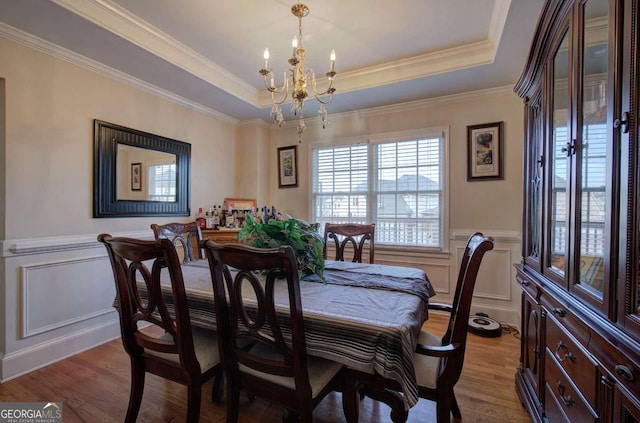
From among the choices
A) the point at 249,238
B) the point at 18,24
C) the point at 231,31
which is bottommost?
the point at 249,238

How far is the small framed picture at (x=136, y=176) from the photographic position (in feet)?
9.72

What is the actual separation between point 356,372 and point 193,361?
751mm

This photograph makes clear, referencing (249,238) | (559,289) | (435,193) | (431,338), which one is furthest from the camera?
(435,193)

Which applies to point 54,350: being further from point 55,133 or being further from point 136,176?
point 55,133

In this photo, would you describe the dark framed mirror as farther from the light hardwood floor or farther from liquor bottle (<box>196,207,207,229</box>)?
the light hardwood floor

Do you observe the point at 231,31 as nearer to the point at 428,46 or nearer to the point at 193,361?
the point at 428,46

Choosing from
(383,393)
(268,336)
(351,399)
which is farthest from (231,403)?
(383,393)

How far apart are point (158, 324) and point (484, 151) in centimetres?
338

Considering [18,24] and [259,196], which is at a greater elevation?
[18,24]

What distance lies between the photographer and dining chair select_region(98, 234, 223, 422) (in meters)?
1.27

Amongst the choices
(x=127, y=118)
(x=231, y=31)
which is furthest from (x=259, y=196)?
(x=231, y=31)

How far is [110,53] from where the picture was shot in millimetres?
2475

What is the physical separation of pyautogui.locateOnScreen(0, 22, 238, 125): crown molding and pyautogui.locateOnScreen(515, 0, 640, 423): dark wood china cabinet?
3.36 metres

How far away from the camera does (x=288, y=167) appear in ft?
14.2
